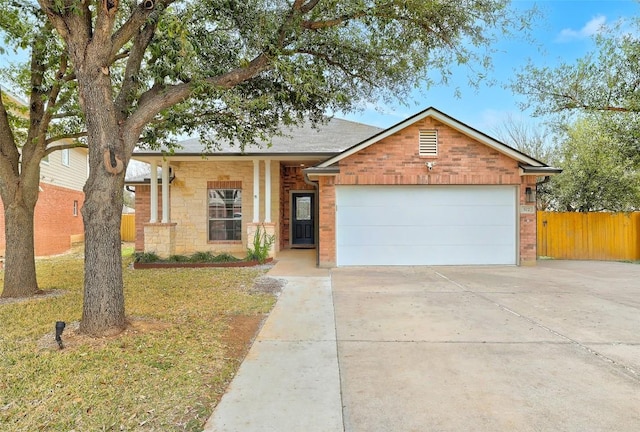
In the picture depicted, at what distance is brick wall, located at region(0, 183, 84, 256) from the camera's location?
47.4 ft

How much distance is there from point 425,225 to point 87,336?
8563mm

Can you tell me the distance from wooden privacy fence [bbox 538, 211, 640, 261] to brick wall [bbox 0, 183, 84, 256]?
1839cm

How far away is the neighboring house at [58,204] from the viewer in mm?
14587

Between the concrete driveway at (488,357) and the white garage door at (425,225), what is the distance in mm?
2769

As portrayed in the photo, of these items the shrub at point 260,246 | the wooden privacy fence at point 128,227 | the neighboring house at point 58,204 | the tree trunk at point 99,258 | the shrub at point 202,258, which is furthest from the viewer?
the wooden privacy fence at point 128,227

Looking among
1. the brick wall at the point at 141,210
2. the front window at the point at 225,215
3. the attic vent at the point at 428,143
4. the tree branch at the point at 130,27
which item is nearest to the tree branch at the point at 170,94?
the tree branch at the point at 130,27

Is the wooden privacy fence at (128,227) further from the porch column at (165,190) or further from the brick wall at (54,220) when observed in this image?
the porch column at (165,190)

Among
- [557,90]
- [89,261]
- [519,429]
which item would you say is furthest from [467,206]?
[89,261]

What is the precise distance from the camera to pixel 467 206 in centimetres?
1061

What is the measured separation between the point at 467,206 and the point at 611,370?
7.25 m

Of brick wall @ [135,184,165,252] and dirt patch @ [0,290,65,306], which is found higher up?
brick wall @ [135,184,165,252]

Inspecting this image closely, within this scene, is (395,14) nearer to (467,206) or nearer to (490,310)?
(490,310)

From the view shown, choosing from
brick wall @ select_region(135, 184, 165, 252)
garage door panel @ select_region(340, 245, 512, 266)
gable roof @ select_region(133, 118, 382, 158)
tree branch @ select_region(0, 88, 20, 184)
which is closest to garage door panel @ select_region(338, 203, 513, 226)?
garage door panel @ select_region(340, 245, 512, 266)

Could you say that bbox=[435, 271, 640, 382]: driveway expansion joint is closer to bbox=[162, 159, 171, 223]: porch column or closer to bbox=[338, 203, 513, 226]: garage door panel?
bbox=[338, 203, 513, 226]: garage door panel
